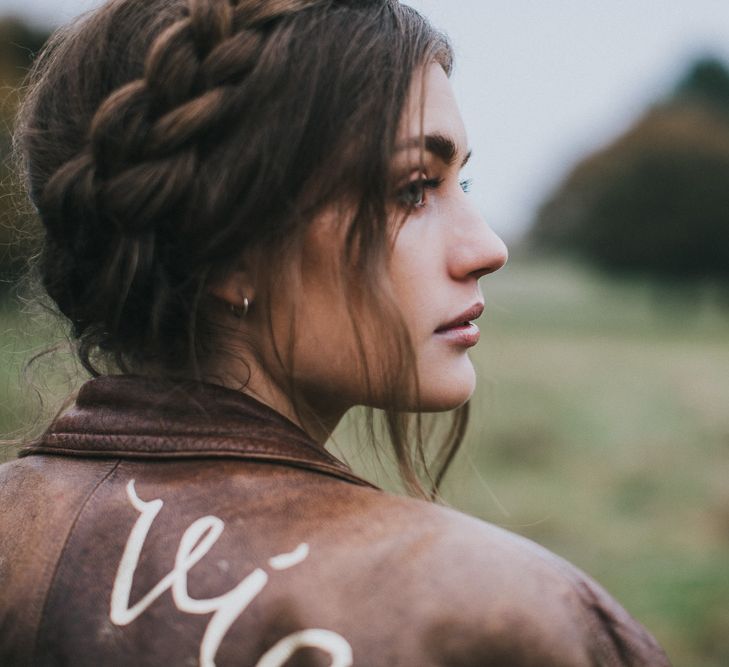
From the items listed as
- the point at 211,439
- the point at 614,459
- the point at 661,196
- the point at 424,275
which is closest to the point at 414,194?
the point at 424,275

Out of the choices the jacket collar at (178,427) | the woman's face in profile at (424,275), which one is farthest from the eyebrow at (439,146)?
the jacket collar at (178,427)

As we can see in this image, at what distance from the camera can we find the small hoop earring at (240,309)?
5.23 ft

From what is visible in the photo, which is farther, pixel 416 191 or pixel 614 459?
pixel 614 459

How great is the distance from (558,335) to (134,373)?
18.2 metres

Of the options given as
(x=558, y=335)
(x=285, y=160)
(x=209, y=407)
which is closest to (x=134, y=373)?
(x=209, y=407)

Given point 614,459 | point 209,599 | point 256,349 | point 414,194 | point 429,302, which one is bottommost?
point 614,459

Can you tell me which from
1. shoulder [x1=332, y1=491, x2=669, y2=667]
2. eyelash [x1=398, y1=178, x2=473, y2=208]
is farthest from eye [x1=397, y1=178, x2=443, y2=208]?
shoulder [x1=332, y1=491, x2=669, y2=667]

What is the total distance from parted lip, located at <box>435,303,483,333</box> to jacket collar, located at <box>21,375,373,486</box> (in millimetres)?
318

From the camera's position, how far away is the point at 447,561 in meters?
1.24

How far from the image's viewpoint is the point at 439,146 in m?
1.63

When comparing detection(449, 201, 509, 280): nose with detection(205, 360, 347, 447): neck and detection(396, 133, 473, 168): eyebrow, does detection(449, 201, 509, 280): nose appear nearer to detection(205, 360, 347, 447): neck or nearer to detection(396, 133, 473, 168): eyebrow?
detection(396, 133, 473, 168): eyebrow

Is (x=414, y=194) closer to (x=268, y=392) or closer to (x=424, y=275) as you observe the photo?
(x=424, y=275)

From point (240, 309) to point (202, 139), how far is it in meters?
0.28

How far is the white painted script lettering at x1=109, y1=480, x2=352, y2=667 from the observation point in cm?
123
